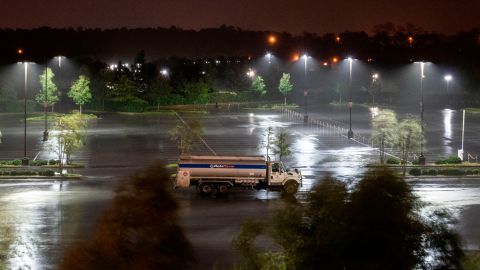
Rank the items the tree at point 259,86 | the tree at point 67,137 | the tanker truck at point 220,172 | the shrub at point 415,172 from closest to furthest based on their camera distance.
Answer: the tanker truck at point 220,172, the shrub at point 415,172, the tree at point 67,137, the tree at point 259,86

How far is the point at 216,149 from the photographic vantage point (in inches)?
1837

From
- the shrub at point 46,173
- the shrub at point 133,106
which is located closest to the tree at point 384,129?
the shrub at point 46,173

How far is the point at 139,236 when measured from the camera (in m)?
8.33

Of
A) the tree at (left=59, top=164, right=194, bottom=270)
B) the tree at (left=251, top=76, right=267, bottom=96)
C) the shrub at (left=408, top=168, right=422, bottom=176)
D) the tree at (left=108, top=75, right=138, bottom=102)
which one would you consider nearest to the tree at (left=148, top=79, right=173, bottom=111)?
the tree at (left=108, top=75, right=138, bottom=102)

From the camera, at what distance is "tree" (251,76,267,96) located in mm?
101213

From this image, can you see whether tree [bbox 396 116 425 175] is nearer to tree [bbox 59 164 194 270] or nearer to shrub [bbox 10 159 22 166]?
shrub [bbox 10 159 22 166]

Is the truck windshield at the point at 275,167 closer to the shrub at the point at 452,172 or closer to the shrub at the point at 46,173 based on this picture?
the shrub at the point at 452,172

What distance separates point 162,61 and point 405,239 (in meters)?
128

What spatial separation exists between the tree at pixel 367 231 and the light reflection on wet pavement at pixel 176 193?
1971 mm

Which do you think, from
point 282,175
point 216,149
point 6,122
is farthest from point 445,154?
point 6,122

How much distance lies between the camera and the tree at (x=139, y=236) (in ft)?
27.0

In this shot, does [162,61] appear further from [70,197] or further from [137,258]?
[137,258]

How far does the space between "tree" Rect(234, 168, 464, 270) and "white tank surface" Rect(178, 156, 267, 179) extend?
20.3 metres

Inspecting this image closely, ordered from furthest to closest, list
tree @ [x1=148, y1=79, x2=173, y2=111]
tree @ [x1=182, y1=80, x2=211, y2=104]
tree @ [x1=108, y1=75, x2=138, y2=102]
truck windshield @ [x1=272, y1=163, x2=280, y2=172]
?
tree @ [x1=182, y1=80, x2=211, y2=104], tree @ [x1=148, y1=79, x2=173, y2=111], tree @ [x1=108, y1=75, x2=138, y2=102], truck windshield @ [x1=272, y1=163, x2=280, y2=172]
